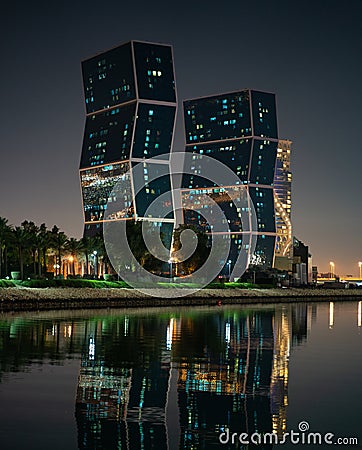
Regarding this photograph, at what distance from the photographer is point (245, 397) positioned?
17.6m

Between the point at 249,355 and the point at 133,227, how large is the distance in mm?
86466

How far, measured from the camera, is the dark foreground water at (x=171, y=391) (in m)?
14.0

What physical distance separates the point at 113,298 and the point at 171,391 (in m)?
60.5

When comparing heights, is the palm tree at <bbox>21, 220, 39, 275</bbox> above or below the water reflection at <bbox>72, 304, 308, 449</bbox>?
above

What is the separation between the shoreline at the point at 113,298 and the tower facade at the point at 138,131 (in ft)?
244

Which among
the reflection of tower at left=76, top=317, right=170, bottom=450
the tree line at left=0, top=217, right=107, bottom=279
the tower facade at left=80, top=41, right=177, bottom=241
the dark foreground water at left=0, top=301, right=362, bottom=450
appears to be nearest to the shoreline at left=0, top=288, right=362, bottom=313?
the tree line at left=0, top=217, right=107, bottom=279

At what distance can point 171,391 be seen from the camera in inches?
725

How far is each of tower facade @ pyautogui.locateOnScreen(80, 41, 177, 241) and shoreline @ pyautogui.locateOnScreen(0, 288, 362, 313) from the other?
244ft

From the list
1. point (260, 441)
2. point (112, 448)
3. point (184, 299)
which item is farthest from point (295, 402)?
point (184, 299)

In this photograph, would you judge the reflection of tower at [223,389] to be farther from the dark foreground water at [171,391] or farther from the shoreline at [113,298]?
the shoreline at [113,298]

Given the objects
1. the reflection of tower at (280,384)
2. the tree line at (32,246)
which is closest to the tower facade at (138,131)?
the tree line at (32,246)

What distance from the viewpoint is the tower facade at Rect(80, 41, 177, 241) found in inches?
7387

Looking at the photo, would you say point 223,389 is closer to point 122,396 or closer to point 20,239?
point 122,396

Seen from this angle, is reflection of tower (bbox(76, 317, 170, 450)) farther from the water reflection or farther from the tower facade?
the tower facade
